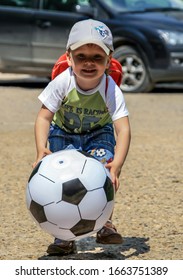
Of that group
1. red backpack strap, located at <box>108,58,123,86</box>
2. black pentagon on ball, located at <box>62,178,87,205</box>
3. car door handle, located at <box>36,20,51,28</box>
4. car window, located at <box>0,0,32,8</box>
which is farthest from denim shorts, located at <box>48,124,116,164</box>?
car window, located at <box>0,0,32,8</box>

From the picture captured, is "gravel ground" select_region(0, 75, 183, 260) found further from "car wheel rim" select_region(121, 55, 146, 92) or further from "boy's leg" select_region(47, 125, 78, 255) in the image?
"car wheel rim" select_region(121, 55, 146, 92)

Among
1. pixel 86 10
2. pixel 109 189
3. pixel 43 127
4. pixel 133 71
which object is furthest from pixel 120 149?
pixel 86 10

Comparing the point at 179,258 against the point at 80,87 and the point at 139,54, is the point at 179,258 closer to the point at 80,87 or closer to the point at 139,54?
the point at 80,87

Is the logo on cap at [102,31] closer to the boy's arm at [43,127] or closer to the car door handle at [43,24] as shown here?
the boy's arm at [43,127]

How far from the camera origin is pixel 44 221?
5.54 metres

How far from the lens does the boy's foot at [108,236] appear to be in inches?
237

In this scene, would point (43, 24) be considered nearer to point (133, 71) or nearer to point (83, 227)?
point (133, 71)

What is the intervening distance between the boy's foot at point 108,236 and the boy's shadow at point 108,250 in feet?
0.21

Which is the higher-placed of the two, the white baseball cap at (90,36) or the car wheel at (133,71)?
the white baseball cap at (90,36)

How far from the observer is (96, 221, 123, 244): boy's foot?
603 centimetres

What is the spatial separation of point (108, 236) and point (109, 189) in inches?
Answer: 21.1

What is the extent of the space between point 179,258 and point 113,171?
648mm

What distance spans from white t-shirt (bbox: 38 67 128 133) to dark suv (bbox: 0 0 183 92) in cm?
862

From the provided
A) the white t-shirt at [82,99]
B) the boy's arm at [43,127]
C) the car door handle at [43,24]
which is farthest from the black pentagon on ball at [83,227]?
the car door handle at [43,24]
